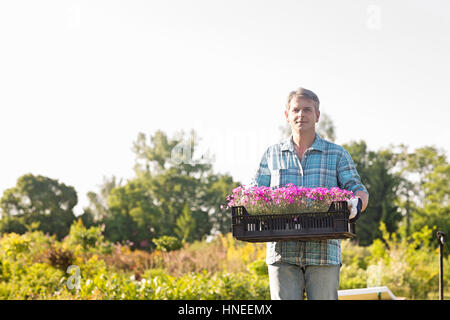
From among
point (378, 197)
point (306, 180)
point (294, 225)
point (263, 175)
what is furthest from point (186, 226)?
point (294, 225)

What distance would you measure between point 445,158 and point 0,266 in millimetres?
20680

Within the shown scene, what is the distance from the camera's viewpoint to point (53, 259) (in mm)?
8734

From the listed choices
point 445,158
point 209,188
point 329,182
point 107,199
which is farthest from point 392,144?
point 329,182

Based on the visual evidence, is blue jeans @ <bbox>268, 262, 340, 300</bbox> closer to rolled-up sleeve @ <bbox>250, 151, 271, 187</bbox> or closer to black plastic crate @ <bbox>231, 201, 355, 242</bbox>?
black plastic crate @ <bbox>231, 201, 355, 242</bbox>

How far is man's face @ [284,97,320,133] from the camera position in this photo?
7.49 feet

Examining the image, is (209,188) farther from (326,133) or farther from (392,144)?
(392,144)

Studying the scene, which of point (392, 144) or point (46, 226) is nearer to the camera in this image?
point (46, 226)

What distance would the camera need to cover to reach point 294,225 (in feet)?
6.79

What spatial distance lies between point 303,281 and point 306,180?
17.9 inches

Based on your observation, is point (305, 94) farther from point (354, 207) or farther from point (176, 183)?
point (176, 183)

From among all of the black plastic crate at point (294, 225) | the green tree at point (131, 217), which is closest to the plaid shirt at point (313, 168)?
the black plastic crate at point (294, 225)

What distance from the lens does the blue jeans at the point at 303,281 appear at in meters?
2.14

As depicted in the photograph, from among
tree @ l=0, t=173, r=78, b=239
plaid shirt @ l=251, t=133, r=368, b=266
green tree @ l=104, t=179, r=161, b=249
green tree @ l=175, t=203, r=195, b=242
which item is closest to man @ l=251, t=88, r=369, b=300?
plaid shirt @ l=251, t=133, r=368, b=266

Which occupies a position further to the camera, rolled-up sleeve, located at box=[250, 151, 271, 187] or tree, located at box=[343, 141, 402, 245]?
tree, located at box=[343, 141, 402, 245]
